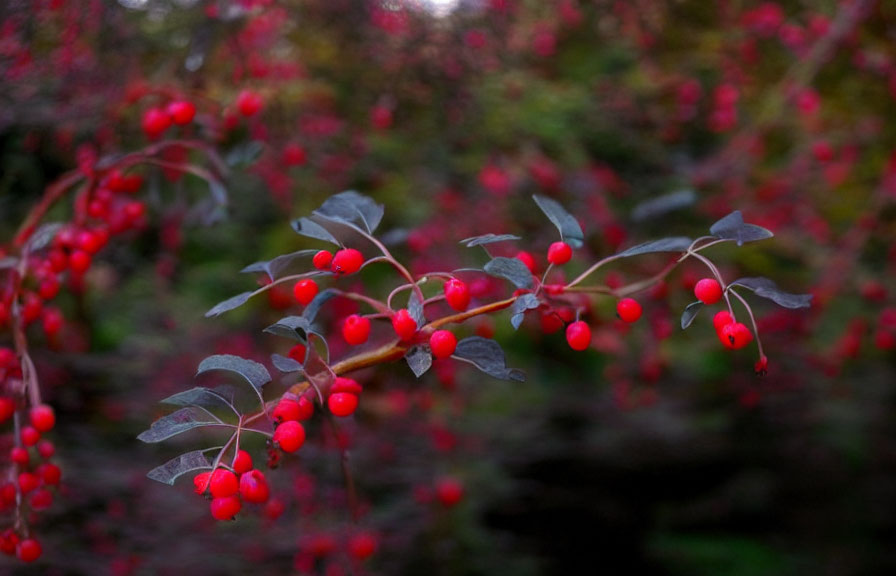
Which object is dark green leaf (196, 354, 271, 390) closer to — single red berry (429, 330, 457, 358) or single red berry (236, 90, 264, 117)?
single red berry (429, 330, 457, 358)

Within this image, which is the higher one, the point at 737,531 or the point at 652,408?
the point at 652,408

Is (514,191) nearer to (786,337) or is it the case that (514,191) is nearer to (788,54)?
(786,337)

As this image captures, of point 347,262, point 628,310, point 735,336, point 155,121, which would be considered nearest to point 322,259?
point 347,262

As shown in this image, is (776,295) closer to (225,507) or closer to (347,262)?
(347,262)

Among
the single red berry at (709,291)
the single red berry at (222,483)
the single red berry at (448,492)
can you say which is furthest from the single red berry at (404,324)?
the single red berry at (448,492)

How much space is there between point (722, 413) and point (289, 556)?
7.59ft

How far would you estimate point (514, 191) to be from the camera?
305 cm

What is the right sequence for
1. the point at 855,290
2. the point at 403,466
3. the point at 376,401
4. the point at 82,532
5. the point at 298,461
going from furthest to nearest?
1. the point at 855,290
2. the point at 376,401
3. the point at 403,466
4. the point at 298,461
5. the point at 82,532

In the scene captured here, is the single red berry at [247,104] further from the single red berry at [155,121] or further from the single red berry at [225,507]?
the single red berry at [225,507]

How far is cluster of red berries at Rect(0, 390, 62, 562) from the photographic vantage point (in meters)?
0.93

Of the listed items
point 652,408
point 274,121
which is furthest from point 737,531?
point 274,121

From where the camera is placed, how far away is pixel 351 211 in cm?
89

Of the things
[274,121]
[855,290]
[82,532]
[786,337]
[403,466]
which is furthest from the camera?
[855,290]

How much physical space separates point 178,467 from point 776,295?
0.66m
